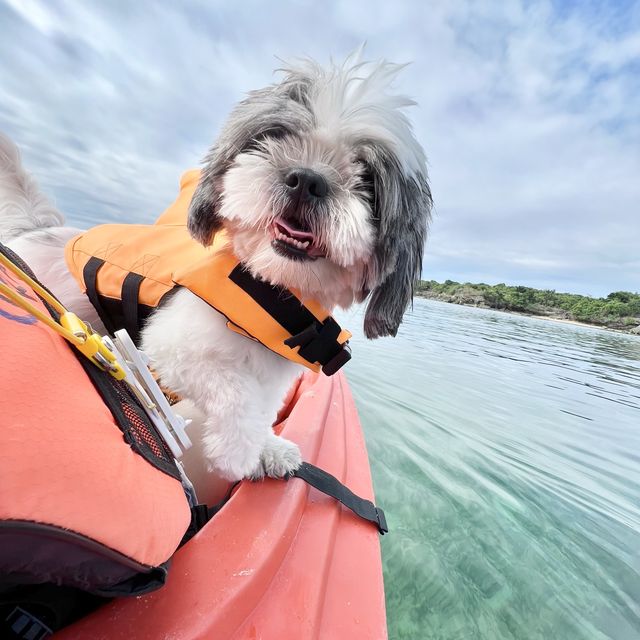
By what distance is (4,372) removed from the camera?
65cm

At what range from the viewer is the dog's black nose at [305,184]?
59.3 inches

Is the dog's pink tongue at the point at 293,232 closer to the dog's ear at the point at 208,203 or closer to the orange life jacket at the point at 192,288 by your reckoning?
the orange life jacket at the point at 192,288

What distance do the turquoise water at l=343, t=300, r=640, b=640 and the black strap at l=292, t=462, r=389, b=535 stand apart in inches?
20.5

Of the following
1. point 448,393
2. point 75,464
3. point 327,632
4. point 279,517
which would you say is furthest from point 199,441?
point 448,393

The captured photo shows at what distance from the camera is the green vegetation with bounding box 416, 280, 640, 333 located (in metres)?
49.4

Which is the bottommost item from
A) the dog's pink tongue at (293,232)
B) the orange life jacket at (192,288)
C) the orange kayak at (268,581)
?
the orange kayak at (268,581)

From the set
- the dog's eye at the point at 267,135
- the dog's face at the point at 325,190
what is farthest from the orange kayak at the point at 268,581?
the dog's eye at the point at 267,135

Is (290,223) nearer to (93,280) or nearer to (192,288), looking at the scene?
(192,288)

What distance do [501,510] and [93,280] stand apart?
3.14 m

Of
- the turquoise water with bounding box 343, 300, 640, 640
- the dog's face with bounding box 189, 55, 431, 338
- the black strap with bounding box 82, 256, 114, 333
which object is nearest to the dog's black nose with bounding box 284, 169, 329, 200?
the dog's face with bounding box 189, 55, 431, 338

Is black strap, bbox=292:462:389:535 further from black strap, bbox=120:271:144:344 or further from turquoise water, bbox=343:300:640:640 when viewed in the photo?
black strap, bbox=120:271:144:344

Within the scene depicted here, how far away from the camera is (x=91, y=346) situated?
0.96 metres

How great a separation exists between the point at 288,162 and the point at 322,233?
348mm

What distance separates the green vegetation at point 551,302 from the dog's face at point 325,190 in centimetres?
4697
